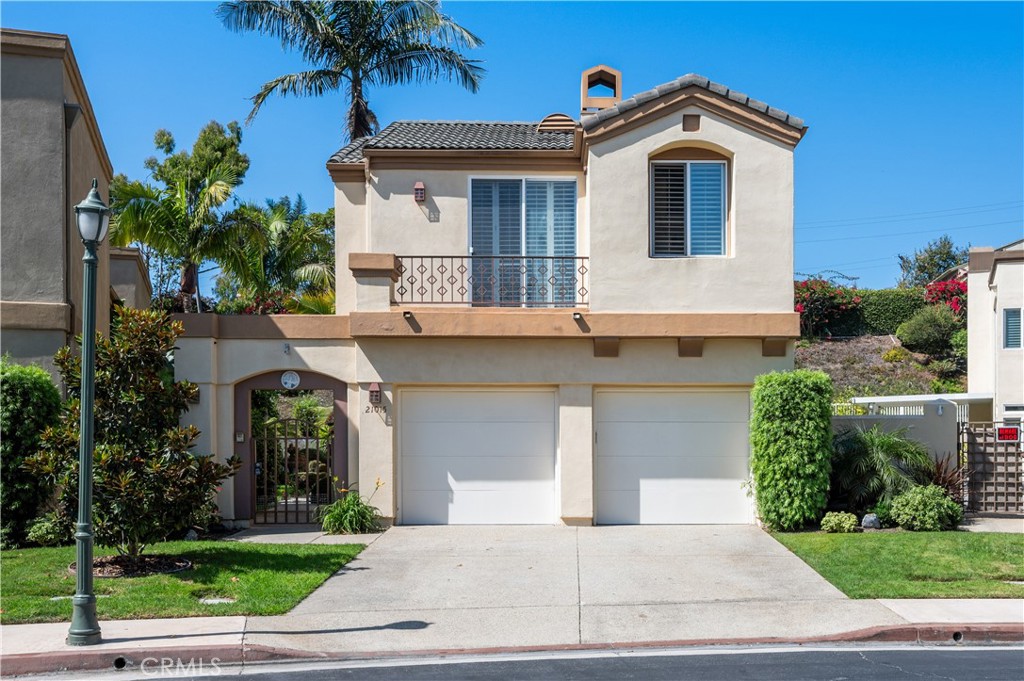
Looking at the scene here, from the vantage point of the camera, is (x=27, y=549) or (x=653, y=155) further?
(x=653, y=155)

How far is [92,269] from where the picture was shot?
926 centimetres

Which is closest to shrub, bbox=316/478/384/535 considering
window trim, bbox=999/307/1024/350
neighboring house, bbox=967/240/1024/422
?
neighboring house, bbox=967/240/1024/422

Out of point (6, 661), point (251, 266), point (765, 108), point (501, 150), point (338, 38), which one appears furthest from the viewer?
point (338, 38)

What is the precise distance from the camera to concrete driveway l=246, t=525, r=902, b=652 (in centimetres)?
966

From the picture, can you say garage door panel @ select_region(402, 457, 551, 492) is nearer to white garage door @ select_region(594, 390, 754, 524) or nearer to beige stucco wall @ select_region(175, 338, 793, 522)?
beige stucco wall @ select_region(175, 338, 793, 522)

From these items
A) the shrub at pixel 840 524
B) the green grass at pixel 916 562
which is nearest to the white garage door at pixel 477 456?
the green grass at pixel 916 562

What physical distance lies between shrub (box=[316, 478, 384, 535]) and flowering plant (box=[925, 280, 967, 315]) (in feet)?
101

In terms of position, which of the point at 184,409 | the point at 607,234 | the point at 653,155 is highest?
the point at 653,155

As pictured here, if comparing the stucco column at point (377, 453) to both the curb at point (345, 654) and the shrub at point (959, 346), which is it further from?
the shrub at point (959, 346)

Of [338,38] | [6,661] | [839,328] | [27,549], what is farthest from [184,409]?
[839,328]

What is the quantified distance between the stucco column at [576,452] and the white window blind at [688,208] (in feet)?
8.90

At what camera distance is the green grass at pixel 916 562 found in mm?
10984

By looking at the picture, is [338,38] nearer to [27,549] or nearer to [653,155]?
[653,155]

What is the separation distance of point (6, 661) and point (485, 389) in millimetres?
8847
